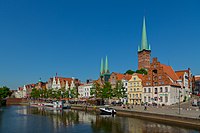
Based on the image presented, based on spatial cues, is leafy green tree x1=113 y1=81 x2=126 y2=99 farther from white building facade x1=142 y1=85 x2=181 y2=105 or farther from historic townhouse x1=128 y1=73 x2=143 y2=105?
white building facade x1=142 y1=85 x2=181 y2=105

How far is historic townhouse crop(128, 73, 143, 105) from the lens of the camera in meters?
90.9

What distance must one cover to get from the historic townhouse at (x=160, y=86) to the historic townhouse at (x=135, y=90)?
248 centimetres

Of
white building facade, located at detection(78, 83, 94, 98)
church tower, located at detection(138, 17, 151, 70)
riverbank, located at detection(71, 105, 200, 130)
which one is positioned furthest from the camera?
church tower, located at detection(138, 17, 151, 70)

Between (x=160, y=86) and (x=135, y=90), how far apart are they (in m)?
12.4

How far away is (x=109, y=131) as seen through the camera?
140 ft

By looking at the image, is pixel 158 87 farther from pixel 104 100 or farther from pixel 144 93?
pixel 104 100

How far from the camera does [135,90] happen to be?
9262cm

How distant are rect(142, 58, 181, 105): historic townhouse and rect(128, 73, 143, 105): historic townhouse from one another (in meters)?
2.48

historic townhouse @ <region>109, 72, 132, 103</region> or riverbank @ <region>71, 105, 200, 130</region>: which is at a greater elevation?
historic townhouse @ <region>109, 72, 132, 103</region>

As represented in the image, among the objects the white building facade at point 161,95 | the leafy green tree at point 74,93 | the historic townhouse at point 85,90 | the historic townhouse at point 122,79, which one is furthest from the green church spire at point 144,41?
the white building facade at point 161,95

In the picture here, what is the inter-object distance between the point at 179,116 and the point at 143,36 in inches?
5209

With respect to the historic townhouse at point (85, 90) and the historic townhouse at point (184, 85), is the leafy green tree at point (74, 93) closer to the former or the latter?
the historic townhouse at point (85, 90)

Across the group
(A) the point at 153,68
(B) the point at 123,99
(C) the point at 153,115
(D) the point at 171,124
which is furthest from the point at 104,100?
(D) the point at 171,124

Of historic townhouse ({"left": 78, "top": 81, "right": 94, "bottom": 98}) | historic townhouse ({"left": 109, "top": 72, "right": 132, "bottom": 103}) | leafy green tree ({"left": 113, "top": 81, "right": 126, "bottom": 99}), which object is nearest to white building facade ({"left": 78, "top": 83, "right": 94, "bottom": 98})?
historic townhouse ({"left": 78, "top": 81, "right": 94, "bottom": 98})
